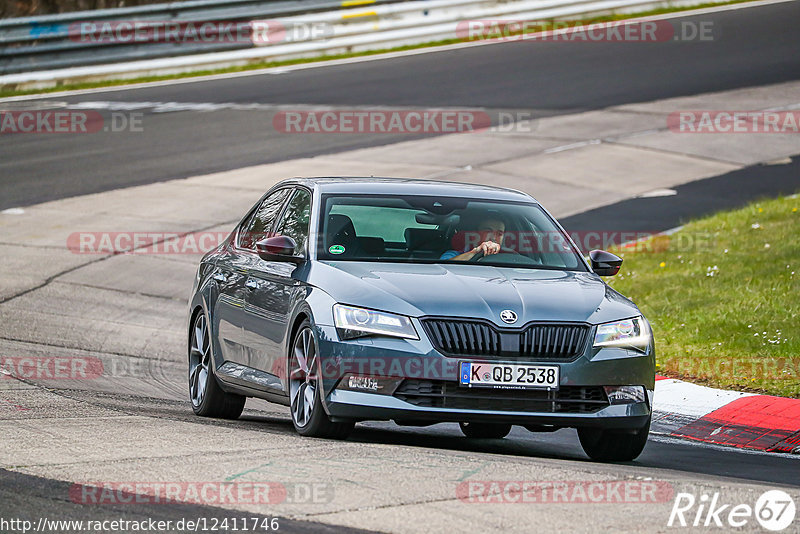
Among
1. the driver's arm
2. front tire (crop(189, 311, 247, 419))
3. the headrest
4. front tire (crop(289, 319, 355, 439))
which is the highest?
the headrest

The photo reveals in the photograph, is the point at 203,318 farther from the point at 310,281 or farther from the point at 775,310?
the point at 775,310

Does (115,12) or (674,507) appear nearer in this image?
(674,507)

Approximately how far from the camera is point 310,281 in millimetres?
8141

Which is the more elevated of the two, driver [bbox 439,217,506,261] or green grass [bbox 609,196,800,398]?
driver [bbox 439,217,506,261]

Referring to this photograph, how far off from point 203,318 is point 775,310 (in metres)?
5.44

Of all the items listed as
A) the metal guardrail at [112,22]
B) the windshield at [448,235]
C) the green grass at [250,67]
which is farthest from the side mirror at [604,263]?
the green grass at [250,67]

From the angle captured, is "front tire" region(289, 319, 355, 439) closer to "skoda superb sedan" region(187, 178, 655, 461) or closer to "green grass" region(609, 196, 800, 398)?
"skoda superb sedan" region(187, 178, 655, 461)

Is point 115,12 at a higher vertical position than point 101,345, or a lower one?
higher

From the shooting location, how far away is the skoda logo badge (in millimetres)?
7605

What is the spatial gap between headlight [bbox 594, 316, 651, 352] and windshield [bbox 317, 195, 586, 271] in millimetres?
871

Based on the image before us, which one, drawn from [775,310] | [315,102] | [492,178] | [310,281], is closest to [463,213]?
[310,281]

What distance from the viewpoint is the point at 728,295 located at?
13.5 meters

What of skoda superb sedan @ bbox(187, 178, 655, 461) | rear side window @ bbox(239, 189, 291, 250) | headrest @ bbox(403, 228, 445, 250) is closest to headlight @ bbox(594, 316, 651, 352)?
skoda superb sedan @ bbox(187, 178, 655, 461)

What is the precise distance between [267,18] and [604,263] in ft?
76.8
